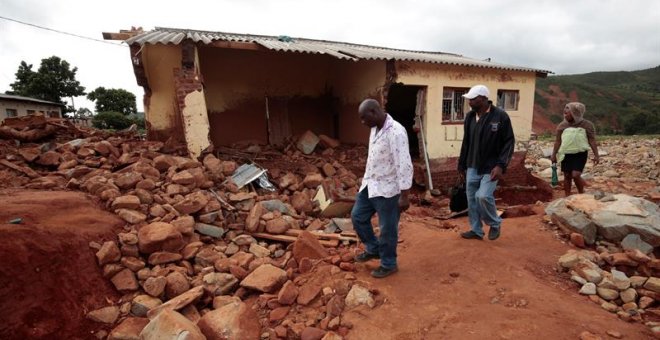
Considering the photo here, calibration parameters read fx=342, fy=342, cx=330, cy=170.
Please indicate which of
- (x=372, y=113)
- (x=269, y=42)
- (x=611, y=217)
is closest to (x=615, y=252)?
(x=611, y=217)

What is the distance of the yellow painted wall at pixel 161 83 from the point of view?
6.30 metres

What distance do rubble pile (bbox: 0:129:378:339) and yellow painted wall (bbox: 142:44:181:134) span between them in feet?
2.16

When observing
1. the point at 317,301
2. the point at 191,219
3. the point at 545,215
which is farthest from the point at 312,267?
the point at 545,215

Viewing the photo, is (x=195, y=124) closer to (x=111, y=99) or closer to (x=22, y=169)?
(x=22, y=169)

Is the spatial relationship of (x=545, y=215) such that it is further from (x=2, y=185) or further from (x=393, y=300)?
(x=2, y=185)

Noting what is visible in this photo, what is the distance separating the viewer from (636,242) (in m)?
3.80

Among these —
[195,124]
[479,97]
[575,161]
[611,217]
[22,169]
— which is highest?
[479,97]

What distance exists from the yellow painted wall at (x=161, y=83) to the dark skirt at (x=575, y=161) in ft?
22.1

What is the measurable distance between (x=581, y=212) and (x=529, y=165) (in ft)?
33.8

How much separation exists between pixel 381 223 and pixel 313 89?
293 inches

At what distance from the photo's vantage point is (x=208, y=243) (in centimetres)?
421

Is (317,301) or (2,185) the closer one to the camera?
(317,301)

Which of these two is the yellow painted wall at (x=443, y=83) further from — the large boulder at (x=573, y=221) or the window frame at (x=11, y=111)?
the window frame at (x=11, y=111)

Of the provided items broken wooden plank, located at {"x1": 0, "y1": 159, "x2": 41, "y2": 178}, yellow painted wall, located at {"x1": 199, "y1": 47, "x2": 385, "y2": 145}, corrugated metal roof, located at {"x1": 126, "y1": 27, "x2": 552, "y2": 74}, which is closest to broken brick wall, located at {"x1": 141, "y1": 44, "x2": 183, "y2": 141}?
corrugated metal roof, located at {"x1": 126, "y1": 27, "x2": 552, "y2": 74}
